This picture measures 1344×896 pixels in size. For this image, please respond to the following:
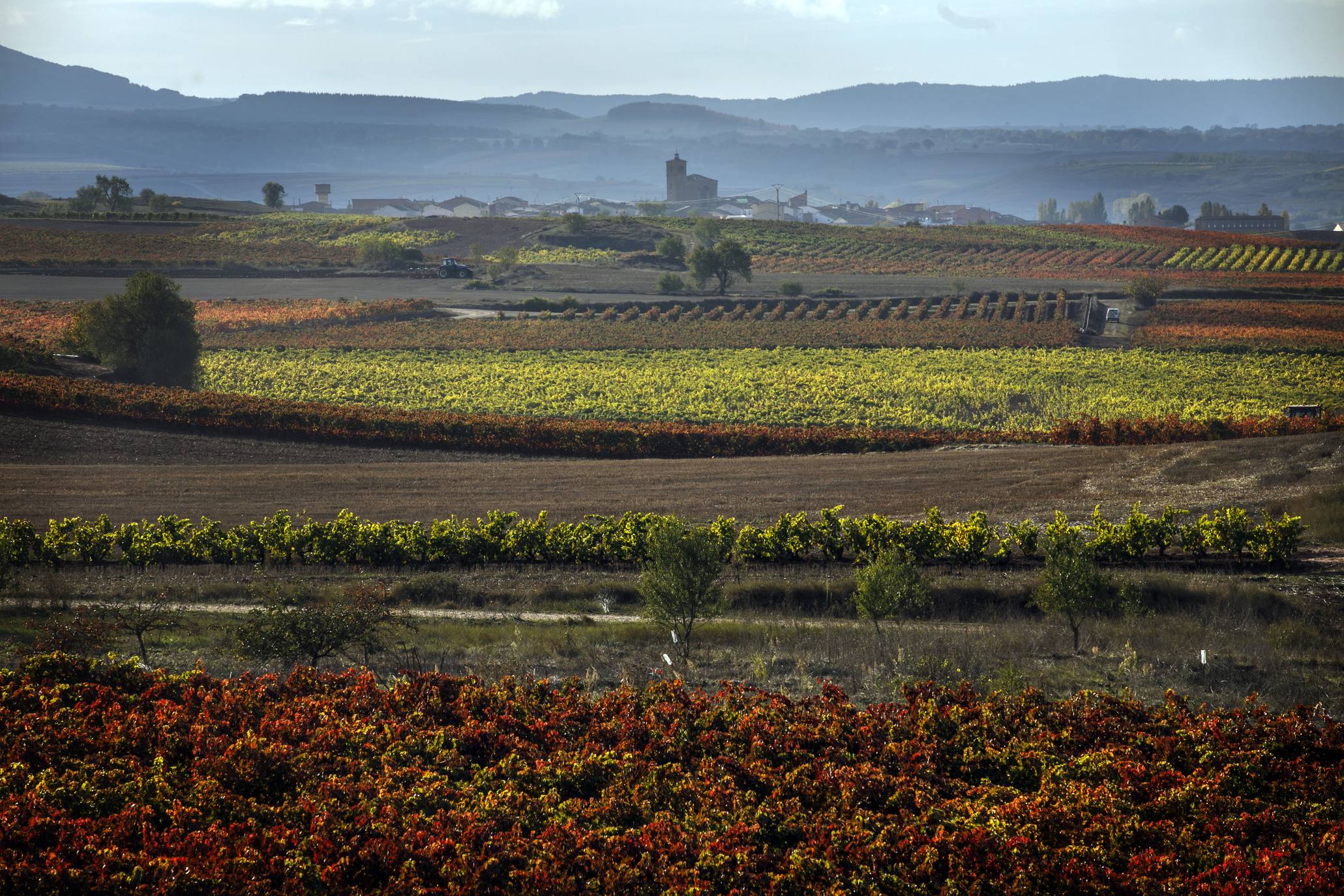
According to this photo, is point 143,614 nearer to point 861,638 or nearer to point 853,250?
point 861,638

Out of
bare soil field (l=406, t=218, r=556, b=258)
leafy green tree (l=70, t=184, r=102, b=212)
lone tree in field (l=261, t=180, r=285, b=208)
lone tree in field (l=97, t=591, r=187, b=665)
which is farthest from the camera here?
lone tree in field (l=261, t=180, r=285, b=208)

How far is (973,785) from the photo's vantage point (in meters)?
12.2

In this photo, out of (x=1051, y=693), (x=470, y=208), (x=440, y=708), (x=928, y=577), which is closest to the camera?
(x=440, y=708)

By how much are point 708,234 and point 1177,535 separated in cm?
9672

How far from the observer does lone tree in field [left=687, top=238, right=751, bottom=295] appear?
84312 millimetres

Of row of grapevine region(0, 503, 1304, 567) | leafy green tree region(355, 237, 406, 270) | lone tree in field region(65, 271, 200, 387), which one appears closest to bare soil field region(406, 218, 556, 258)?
leafy green tree region(355, 237, 406, 270)

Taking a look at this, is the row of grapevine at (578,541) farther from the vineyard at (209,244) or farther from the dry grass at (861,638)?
the vineyard at (209,244)

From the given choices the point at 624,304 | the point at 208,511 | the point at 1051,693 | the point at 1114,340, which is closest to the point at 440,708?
the point at 1051,693

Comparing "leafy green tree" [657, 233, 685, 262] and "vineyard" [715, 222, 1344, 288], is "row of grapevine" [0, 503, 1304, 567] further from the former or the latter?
"leafy green tree" [657, 233, 685, 262]

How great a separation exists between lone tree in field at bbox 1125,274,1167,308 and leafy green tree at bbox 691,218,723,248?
4669 cm

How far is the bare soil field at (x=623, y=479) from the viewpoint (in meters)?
29.2

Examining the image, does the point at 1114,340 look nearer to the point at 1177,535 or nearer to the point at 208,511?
the point at 1177,535

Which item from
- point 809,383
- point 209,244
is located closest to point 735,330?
point 809,383

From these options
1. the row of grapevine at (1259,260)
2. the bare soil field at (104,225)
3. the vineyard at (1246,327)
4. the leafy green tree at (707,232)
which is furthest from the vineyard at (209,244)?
the row of grapevine at (1259,260)
